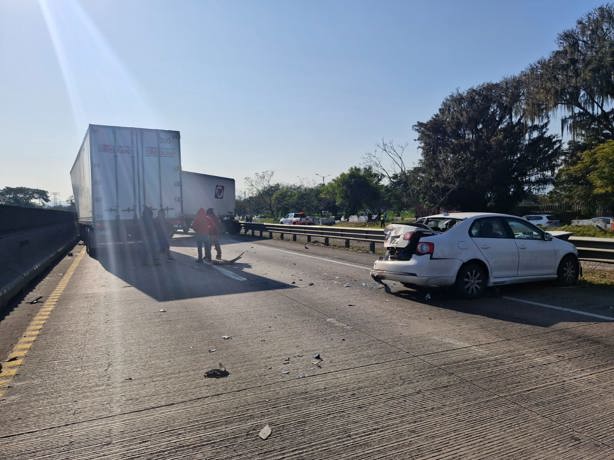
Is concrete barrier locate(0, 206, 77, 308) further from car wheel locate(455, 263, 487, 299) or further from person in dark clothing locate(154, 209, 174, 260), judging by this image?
car wheel locate(455, 263, 487, 299)

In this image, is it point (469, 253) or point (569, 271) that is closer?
point (469, 253)

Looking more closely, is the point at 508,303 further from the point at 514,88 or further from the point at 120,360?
the point at 514,88

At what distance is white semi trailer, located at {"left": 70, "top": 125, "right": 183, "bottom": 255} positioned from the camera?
1633 centimetres

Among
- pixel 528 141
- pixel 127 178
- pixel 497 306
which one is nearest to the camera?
pixel 497 306

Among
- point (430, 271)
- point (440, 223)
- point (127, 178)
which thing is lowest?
point (430, 271)

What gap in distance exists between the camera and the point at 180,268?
14.0 meters

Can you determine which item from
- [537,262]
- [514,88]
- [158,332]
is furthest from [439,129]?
[158,332]

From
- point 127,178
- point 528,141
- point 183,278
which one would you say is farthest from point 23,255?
point 528,141

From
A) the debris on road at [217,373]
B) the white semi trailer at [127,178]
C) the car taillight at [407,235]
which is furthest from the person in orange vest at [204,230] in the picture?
the debris on road at [217,373]

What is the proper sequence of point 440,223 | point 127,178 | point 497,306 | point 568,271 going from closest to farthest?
point 497,306, point 440,223, point 568,271, point 127,178

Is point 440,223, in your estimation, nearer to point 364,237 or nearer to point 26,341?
point 26,341

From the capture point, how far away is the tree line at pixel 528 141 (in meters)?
38.6

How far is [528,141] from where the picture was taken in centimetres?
5038

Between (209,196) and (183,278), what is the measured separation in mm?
20835
